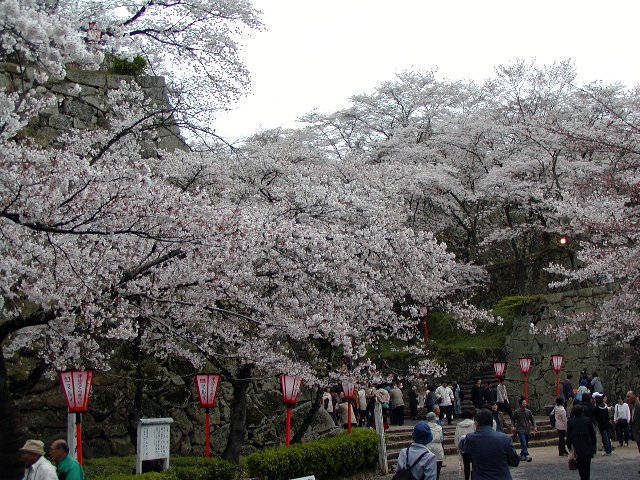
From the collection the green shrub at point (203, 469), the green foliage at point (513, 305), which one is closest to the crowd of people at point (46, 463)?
the green shrub at point (203, 469)

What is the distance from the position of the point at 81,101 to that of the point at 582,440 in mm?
10169

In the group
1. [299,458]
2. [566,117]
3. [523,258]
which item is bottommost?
[299,458]

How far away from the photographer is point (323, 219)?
11.3 m

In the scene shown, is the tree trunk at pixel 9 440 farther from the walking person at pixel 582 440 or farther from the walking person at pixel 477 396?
the walking person at pixel 477 396

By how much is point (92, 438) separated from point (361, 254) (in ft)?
16.4

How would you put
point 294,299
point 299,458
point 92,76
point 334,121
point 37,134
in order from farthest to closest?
point 334,121, point 92,76, point 37,134, point 299,458, point 294,299

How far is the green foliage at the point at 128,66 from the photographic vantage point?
14914 millimetres

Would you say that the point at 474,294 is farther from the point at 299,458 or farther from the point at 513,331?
the point at 299,458

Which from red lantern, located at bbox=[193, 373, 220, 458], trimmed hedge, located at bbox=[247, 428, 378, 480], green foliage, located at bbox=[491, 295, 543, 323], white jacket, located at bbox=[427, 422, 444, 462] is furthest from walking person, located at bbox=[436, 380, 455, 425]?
red lantern, located at bbox=[193, 373, 220, 458]

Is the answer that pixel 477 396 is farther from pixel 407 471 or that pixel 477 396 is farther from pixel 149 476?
pixel 407 471

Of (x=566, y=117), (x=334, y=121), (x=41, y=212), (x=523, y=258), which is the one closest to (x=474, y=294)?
(x=523, y=258)

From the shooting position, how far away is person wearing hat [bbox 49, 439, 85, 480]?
236 inches

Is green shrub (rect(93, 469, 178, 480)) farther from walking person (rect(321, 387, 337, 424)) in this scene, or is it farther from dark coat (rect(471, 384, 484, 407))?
dark coat (rect(471, 384, 484, 407))

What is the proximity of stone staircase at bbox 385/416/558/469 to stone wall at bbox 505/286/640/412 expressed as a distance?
78.5 inches
